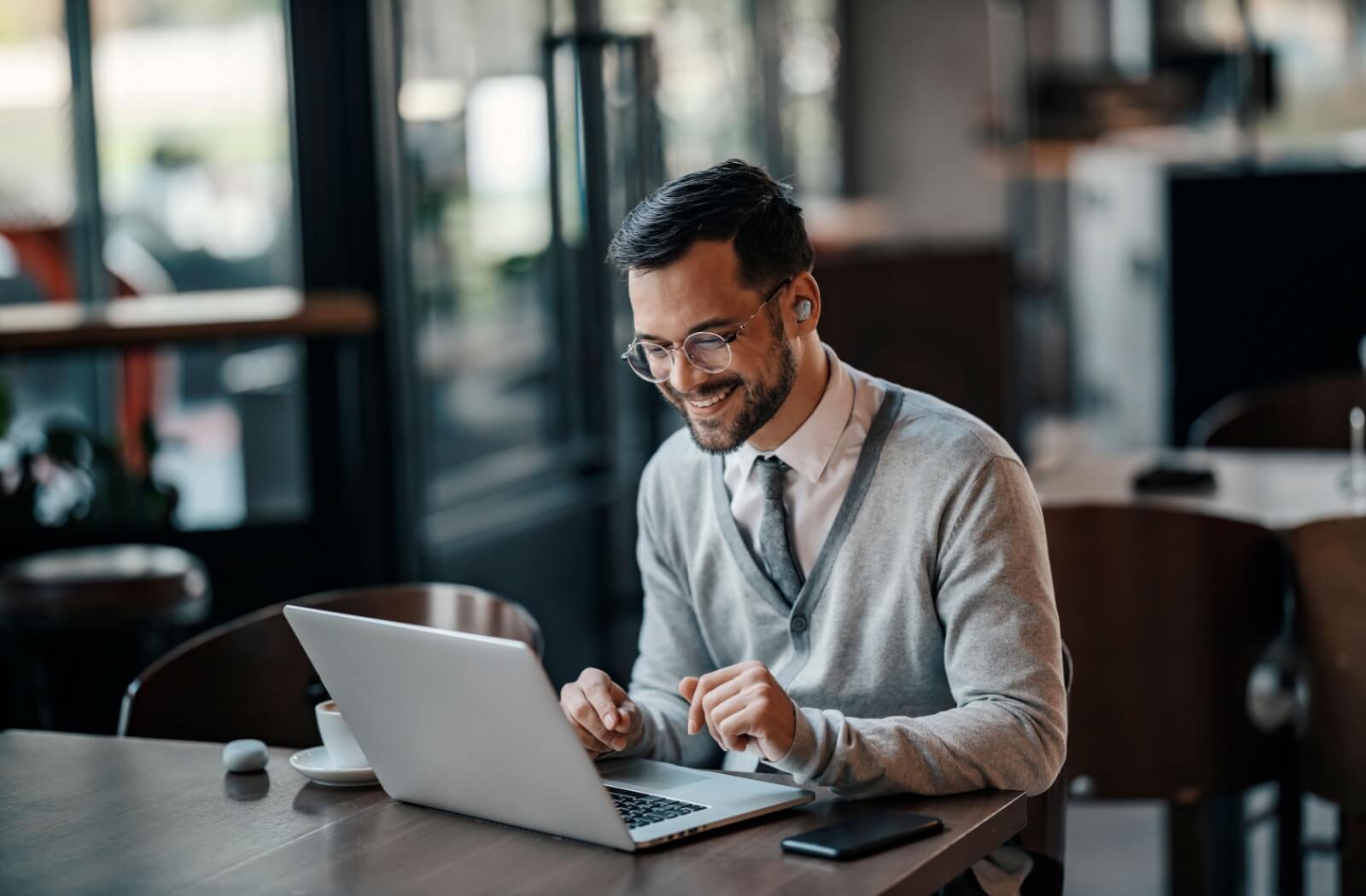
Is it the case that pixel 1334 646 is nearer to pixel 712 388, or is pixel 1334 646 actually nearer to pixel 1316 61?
pixel 712 388

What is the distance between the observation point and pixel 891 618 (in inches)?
64.3

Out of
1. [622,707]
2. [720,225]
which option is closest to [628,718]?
[622,707]

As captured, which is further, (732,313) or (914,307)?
(914,307)

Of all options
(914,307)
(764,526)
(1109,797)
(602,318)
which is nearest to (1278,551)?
(1109,797)

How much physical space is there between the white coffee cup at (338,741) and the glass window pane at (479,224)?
95.5 inches

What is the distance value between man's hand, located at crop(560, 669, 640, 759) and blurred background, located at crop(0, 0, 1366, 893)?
5.20 feet

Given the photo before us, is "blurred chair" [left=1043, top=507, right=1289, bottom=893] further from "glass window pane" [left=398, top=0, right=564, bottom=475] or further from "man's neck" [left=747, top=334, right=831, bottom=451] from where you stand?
"glass window pane" [left=398, top=0, right=564, bottom=475]

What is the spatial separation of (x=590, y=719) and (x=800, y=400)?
1.25 feet

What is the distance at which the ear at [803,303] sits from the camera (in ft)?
5.52

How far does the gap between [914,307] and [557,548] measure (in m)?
1.14

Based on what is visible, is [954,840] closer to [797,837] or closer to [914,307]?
[797,837]

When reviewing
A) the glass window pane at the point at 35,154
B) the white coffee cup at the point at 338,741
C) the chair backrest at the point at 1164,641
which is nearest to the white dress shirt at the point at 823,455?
the white coffee cup at the point at 338,741

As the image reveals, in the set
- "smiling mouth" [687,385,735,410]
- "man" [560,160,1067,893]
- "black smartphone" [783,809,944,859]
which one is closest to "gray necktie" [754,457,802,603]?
"man" [560,160,1067,893]

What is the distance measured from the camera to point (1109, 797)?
8.09 feet
